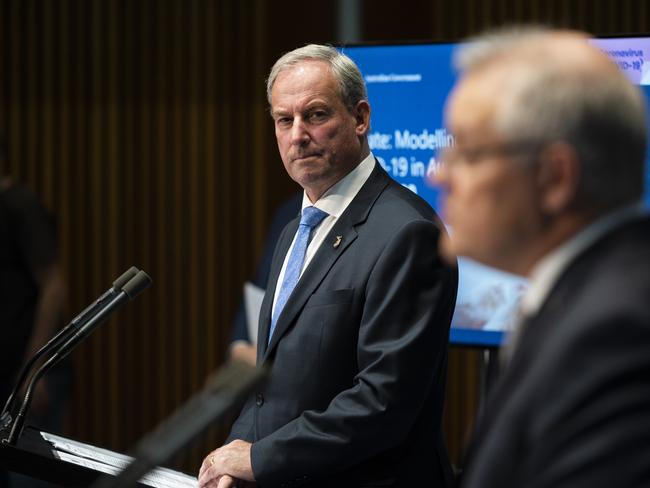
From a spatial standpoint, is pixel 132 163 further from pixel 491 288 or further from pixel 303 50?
pixel 303 50

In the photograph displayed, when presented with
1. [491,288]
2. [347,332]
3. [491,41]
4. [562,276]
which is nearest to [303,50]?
[347,332]

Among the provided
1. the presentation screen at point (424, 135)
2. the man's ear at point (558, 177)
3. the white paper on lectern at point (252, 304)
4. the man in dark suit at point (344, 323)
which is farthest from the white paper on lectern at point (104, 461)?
the white paper on lectern at point (252, 304)

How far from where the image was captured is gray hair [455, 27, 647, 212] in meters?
1.16

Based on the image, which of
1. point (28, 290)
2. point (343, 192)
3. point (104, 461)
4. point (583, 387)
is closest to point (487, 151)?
point (583, 387)

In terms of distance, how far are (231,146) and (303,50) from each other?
10.5 ft

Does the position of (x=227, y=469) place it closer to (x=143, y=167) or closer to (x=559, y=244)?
(x=559, y=244)

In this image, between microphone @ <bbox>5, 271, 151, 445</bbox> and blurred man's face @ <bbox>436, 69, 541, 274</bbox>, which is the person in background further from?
blurred man's face @ <bbox>436, 69, 541, 274</bbox>

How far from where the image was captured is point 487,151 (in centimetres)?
121

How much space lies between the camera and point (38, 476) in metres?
2.02

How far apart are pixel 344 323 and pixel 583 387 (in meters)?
1.25

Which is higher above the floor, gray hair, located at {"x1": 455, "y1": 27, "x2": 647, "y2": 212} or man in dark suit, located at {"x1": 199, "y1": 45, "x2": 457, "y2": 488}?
gray hair, located at {"x1": 455, "y1": 27, "x2": 647, "y2": 212}

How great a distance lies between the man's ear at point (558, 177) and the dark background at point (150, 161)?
4.44 metres

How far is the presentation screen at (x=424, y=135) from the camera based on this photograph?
3.16m

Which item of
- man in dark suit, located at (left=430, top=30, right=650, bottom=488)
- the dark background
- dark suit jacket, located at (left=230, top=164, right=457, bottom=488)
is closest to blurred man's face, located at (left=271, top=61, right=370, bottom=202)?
dark suit jacket, located at (left=230, top=164, right=457, bottom=488)
